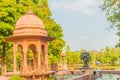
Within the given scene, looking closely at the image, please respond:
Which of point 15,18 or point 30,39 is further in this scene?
point 15,18

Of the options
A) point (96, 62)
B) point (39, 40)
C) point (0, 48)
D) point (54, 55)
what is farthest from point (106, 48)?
point (39, 40)

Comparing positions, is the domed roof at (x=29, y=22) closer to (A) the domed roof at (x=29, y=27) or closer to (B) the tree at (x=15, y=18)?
(A) the domed roof at (x=29, y=27)

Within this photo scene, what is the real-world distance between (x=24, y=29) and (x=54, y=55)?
1761 cm

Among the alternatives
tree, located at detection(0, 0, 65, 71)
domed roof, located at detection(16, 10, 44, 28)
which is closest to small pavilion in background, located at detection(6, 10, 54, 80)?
domed roof, located at detection(16, 10, 44, 28)

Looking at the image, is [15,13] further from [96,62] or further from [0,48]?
[96,62]

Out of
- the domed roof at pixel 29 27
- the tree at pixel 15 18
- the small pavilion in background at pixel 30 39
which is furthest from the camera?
the tree at pixel 15 18

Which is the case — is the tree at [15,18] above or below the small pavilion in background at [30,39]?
above

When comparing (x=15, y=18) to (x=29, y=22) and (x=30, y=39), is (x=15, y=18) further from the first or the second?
(x=30, y=39)

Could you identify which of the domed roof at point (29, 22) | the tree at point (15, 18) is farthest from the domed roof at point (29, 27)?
the tree at point (15, 18)

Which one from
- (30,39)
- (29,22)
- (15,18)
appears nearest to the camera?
(30,39)

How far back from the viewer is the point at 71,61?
2995 inches

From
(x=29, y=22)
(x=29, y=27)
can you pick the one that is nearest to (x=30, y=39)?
(x=29, y=27)

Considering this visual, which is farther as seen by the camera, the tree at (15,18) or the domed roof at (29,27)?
the tree at (15,18)

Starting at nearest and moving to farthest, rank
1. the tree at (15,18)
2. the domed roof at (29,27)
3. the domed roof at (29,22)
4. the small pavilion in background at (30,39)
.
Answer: the small pavilion in background at (30,39)
the domed roof at (29,27)
the domed roof at (29,22)
the tree at (15,18)
